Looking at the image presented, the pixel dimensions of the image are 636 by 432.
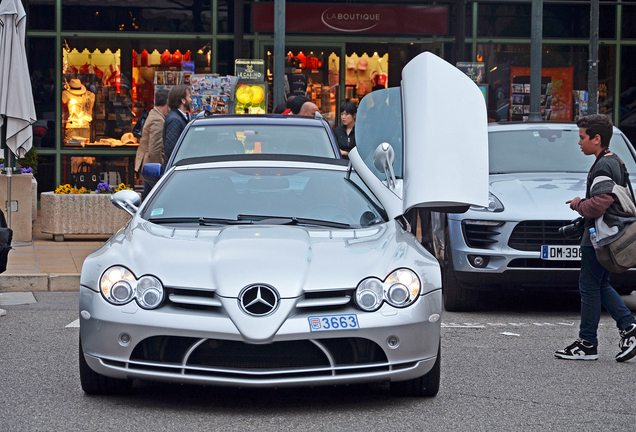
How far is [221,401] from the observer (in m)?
4.97

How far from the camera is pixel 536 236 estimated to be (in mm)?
7887

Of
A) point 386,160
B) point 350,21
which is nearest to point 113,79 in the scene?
point 350,21

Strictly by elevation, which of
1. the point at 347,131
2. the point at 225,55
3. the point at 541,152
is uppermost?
the point at 225,55

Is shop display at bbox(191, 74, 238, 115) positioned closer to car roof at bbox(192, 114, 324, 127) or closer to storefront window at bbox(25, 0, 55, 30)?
car roof at bbox(192, 114, 324, 127)

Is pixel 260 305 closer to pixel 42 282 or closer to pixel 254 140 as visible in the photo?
pixel 254 140

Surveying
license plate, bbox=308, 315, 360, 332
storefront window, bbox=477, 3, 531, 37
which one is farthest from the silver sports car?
storefront window, bbox=477, 3, 531, 37

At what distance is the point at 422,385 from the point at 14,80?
8.83m

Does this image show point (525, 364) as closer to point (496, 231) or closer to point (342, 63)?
point (496, 231)

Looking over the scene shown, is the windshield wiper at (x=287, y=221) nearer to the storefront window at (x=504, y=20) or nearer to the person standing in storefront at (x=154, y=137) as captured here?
the person standing in storefront at (x=154, y=137)

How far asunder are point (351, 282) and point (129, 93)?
517 inches

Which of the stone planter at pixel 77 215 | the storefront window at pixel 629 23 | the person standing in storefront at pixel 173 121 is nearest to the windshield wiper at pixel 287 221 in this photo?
the person standing in storefront at pixel 173 121

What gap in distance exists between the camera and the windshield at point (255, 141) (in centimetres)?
862

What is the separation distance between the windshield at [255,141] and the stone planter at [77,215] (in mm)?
3741

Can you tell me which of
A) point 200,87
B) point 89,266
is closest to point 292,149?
point 89,266
